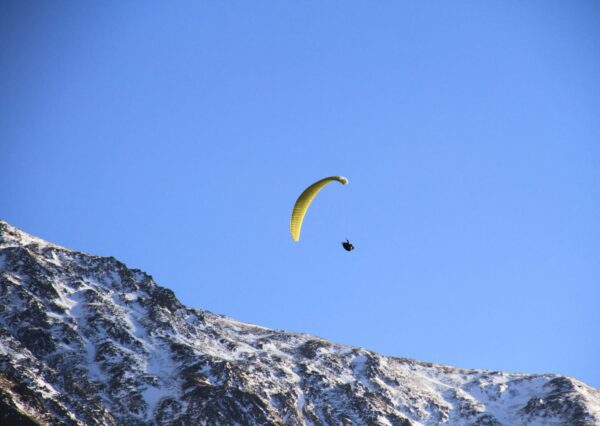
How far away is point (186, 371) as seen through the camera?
145625 mm

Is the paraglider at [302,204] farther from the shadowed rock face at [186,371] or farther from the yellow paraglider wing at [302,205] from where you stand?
the shadowed rock face at [186,371]

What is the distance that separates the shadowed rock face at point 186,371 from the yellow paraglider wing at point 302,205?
5343cm

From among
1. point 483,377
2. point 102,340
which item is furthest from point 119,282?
point 483,377

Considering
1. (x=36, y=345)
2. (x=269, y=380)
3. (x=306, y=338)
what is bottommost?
(x=36, y=345)

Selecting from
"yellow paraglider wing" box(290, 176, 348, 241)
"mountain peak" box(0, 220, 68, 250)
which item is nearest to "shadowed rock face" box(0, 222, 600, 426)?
"mountain peak" box(0, 220, 68, 250)

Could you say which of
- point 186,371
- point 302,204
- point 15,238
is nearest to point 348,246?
point 302,204

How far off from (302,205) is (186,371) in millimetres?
73257

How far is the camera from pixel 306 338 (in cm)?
19050

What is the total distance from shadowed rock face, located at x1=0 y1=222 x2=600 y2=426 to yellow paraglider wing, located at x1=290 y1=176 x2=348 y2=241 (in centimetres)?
5343

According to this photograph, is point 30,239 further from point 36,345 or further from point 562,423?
point 562,423

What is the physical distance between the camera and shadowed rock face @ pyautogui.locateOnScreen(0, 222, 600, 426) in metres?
133

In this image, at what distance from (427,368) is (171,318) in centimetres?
6087

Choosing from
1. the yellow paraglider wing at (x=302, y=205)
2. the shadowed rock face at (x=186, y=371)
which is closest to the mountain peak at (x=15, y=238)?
the shadowed rock face at (x=186, y=371)

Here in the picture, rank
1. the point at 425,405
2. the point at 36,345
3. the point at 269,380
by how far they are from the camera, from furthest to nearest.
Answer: the point at 425,405, the point at 269,380, the point at 36,345
